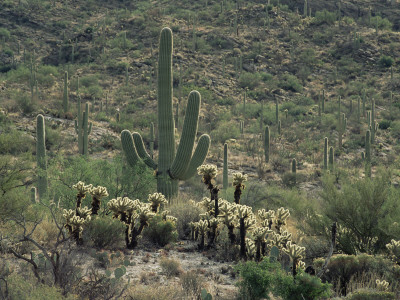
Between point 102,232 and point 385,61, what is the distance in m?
46.4

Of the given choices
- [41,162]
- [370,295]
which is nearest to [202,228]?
[370,295]

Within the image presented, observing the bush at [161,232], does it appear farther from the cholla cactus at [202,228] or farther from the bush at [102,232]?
the bush at [102,232]

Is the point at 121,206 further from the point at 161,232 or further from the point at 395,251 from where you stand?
the point at 395,251

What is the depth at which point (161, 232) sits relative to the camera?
948 cm

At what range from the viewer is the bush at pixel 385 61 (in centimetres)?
4859

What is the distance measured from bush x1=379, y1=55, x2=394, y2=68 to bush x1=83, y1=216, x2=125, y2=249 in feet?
151

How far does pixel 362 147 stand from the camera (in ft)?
109

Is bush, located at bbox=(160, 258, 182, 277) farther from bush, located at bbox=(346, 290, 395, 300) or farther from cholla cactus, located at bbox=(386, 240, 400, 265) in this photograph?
cholla cactus, located at bbox=(386, 240, 400, 265)

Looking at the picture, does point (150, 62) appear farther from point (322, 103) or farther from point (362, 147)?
point (362, 147)

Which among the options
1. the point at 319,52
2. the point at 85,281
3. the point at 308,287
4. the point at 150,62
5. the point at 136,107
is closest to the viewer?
the point at 308,287

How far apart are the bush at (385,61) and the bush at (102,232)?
151 feet

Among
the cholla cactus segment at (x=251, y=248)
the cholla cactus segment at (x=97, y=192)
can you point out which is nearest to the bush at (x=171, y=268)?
the cholla cactus segment at (x=251, y=248)

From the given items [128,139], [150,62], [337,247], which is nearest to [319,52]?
[150,62]

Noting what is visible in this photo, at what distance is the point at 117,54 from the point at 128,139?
35140mm
